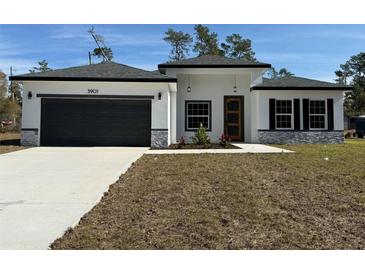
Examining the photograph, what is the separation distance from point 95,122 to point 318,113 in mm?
11644

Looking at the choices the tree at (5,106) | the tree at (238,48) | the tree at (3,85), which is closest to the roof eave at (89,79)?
the tree at (5,106)

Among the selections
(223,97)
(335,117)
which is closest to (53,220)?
(223,97)

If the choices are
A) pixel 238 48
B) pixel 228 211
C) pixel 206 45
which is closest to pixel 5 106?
pixel 206 45

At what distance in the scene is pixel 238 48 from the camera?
4356 centimetres

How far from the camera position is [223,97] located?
A: 18.4m

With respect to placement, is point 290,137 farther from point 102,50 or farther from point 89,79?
point 102,50

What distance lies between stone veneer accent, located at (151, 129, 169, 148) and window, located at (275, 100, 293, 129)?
20.8 ft

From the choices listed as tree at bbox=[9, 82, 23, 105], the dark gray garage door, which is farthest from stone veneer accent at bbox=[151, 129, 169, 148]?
tree at bbox=[9, 82, 23, 105]

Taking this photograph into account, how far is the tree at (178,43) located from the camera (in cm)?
4219

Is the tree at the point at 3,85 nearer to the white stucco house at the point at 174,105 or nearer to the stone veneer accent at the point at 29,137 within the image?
the white stucco house at the point at 174,105

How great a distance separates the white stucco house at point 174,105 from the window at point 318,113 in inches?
2.1

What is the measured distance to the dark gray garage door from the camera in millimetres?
15172
